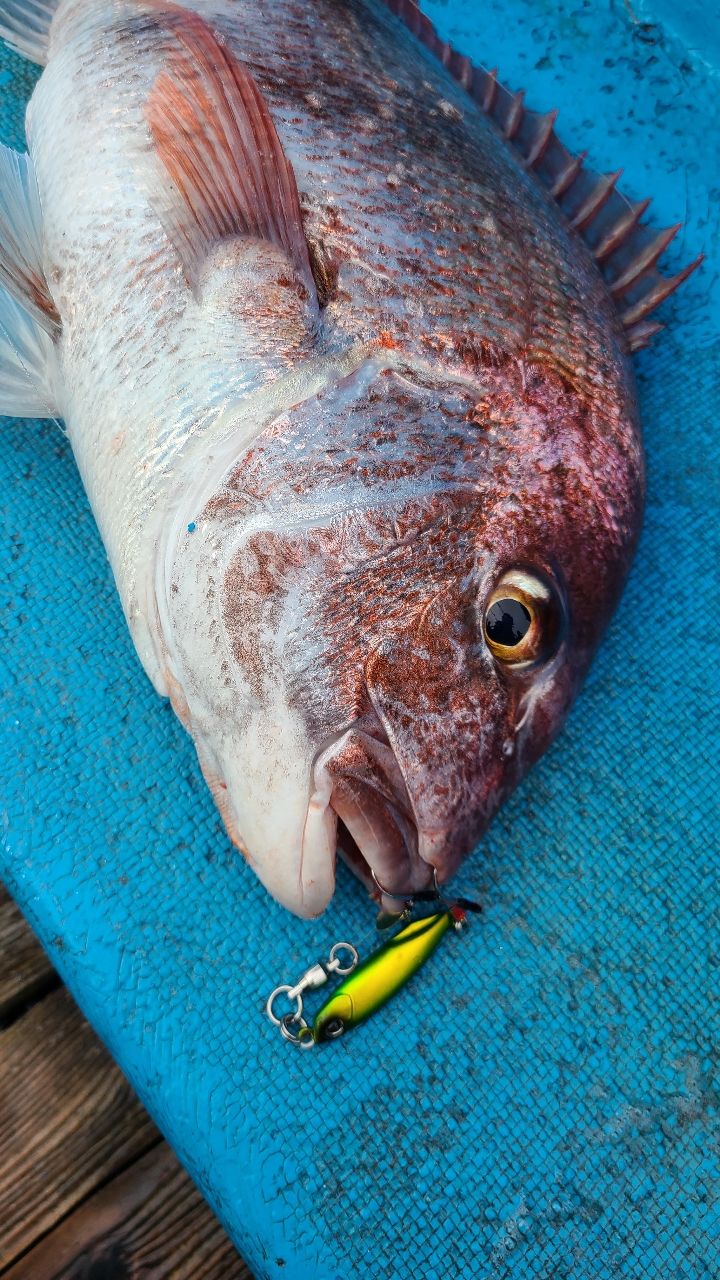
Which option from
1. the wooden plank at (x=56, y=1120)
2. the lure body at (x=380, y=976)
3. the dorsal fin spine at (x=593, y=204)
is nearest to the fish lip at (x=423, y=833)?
the lure body at (x=380, y=976)

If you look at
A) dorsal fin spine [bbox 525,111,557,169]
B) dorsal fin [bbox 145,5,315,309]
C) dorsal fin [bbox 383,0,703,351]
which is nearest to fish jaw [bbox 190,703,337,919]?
dorsal fin [bbox 145,5,315,309]

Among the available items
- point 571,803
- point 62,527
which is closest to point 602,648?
point 571,803

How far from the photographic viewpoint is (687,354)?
7.38 feet

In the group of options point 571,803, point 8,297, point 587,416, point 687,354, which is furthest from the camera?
point 687,354

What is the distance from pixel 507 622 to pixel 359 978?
2.44 ft

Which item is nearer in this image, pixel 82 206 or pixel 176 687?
pixel 176 687

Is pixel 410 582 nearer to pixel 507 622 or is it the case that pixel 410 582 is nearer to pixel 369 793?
pixel 507 622

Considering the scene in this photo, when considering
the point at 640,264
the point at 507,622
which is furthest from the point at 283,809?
the point at 640,264

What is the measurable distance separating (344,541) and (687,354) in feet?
4.69

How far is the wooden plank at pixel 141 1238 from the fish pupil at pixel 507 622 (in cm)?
134

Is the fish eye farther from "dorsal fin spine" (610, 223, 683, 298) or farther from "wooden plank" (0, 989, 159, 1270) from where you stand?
"wooden plank" (0, 989, 159, 1270)

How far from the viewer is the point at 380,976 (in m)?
1.62

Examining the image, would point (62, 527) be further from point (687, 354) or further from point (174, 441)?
point (687, 354)

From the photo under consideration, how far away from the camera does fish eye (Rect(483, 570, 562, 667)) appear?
4.42 feet
